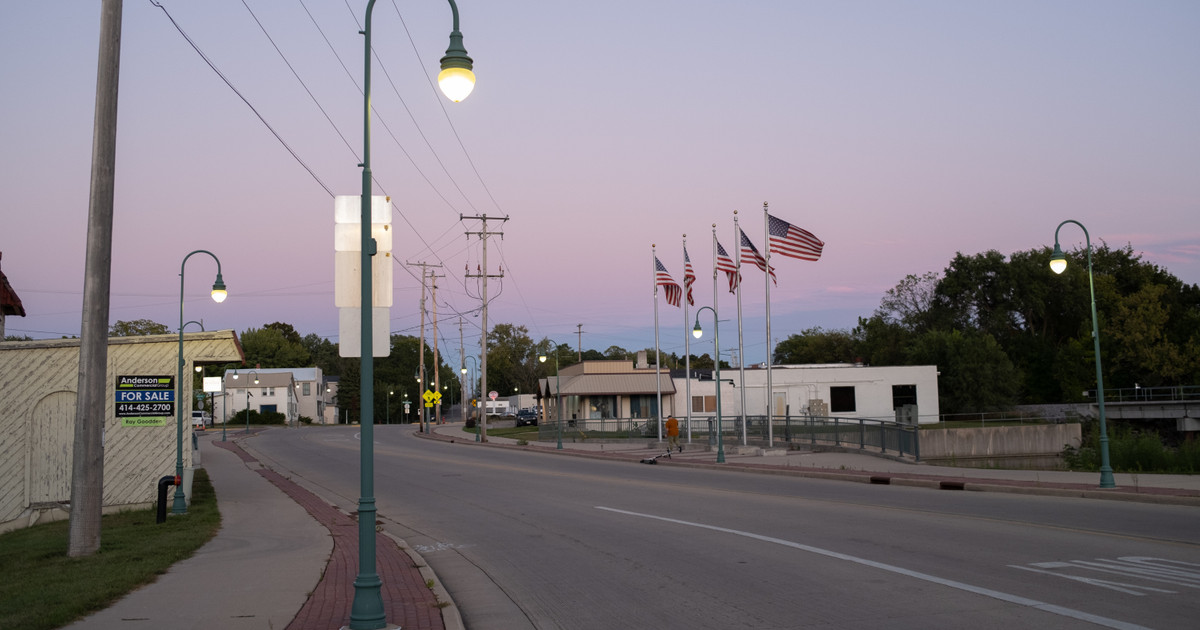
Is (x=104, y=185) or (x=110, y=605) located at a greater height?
(x=104, y=185)

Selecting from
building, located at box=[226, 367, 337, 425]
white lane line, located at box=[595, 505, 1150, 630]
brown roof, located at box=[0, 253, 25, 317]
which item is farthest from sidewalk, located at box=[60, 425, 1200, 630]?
building, located at box=[226, 367, 337, 425]

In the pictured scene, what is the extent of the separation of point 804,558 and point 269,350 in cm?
15308

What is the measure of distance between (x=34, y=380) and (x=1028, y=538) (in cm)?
1944

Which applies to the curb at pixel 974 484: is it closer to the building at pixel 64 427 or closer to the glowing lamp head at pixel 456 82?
the glowing lamp head at pixel 456 82

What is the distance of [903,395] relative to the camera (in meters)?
64.3

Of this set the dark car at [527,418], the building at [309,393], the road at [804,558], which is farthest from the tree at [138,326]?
the road at [804,558]

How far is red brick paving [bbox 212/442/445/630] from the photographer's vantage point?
8.41 meters

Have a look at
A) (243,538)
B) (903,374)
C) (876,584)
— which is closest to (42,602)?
(243,538)

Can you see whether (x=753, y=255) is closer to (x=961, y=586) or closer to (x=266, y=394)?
(x=961, y=586)

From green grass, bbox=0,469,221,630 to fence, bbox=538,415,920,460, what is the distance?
21034mm

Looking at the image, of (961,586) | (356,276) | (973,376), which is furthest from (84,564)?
(973,376)

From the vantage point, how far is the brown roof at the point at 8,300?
23.0 metres

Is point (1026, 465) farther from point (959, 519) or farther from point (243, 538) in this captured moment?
point (243, 538)

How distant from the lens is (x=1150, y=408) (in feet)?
215
